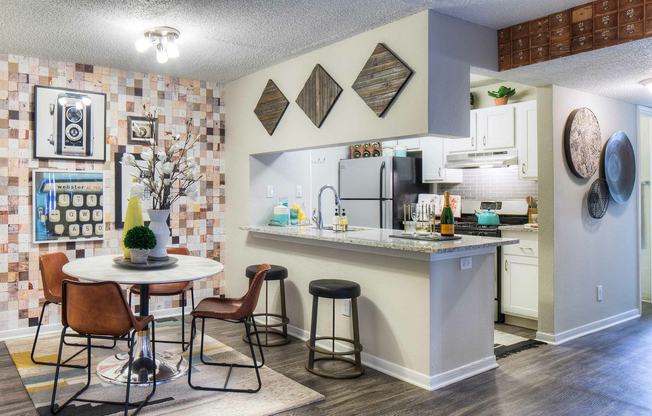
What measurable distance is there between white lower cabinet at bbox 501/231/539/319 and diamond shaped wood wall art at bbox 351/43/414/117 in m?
1.98

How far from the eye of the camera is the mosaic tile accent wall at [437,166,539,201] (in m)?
5.03

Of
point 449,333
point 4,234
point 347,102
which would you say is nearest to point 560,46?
point 347,102

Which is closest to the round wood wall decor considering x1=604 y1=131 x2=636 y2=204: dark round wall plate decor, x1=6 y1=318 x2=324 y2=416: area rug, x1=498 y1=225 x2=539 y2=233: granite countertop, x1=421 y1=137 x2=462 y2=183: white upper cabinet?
x1=604 y1=131 x2=636 y2=204: dark round wall plate decor

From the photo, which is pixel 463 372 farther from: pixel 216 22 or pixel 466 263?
pixel 216 22

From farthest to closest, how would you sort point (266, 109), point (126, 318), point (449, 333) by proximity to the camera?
point (266, 109)
point (449, 333)
point (126, 318)

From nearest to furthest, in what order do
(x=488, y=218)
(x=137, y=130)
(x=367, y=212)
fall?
(x=137, y=130) → (x=488, y=218) → (x=367, y=212)

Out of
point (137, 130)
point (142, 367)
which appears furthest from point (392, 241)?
point (137, 130)

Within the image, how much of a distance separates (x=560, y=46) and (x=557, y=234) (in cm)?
155

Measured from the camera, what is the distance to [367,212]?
5.54 metres

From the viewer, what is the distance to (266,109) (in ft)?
14.8

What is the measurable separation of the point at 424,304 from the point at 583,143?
2.30 meters

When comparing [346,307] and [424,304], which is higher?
[424,304]

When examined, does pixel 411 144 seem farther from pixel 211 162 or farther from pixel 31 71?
pixel 31 71

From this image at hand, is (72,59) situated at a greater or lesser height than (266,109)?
greater
